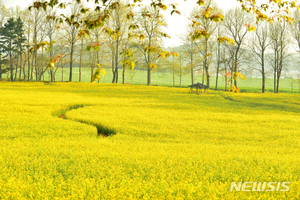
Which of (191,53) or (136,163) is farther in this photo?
(191,53)

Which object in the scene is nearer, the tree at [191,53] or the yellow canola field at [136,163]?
the yellow canola field at [136,163]

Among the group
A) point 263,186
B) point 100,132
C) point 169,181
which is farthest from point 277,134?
point 100,132

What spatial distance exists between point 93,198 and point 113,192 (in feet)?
1.20

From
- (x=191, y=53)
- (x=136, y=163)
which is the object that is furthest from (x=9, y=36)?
(x=136, y=163)

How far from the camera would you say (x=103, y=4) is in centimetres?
374

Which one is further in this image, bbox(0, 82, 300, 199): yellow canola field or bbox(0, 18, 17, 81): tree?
bbox(0, 18, 17, 81): tree

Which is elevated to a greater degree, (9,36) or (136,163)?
(9,36)

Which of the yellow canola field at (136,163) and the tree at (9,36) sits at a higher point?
the tree at (9,36)

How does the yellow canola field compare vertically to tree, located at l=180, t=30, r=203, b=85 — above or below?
below

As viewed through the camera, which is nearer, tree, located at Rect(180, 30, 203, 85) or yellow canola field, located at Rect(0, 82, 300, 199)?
yellow canola field, located at Rect(0, 82, 300, 199)

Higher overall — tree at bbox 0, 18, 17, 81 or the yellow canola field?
tree at bbox 0, 18, 17, 81

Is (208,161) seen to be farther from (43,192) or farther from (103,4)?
(103,4)

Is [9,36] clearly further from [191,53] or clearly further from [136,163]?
[136,163]

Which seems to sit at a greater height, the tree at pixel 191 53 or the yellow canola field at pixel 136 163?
the tree at pixel 191 53
